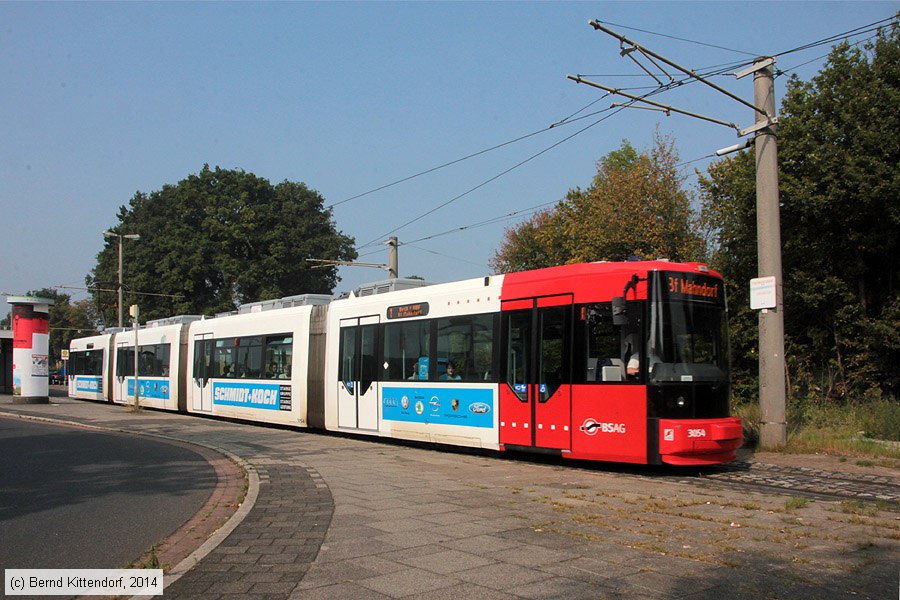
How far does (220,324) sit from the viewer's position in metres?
24.1

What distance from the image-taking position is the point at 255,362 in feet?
71.1

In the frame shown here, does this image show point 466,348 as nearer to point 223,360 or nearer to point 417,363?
point 417,363

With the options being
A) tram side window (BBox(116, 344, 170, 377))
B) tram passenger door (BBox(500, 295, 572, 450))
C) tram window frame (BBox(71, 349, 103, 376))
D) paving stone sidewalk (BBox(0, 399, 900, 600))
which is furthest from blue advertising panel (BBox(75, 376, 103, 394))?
tram passenger door (BBox(500, 295, 572, 450))

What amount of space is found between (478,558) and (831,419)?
40.1ft

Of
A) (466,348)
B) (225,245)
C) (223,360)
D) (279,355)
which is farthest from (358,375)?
(225,245)

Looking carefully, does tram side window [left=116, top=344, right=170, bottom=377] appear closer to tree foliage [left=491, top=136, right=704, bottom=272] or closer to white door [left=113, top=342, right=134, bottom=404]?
white door [left=113, top=342, right=134, bottom=404]

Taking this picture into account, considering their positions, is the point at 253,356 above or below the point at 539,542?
above

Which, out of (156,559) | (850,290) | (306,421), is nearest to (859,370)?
(850,290)

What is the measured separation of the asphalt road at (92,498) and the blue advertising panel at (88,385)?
1936 centimetres

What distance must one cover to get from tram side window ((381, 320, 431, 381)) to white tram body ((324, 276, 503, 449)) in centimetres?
2

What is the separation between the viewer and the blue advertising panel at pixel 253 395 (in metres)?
20.3

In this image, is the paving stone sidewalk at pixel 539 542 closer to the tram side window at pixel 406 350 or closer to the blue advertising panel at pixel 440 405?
the blue advertising panel at pixel 440 405

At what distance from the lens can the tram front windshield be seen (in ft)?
36.8

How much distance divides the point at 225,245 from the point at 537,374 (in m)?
44.5
